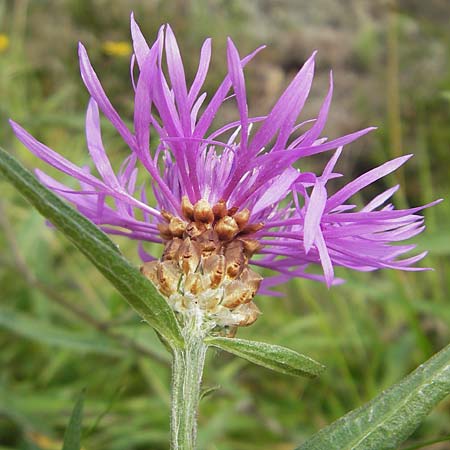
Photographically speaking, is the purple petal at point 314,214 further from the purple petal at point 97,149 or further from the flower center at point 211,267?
the purple petal at point 97,149

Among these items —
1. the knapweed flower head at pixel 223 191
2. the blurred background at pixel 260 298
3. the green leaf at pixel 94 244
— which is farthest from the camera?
the blurred background at pixel 260 298

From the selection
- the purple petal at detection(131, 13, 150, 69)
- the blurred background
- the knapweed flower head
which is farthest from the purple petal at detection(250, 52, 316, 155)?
the blurred background

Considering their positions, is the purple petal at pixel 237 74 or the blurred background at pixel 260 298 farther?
the blurred background at pixel 260 298

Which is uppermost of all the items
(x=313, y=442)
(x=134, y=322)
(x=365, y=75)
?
(x=365, y=75)

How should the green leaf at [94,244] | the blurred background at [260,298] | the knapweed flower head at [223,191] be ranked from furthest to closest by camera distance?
the blurred background at [260,298] → the knapweed flower head at [223,191] → the green leaf at [94,244]

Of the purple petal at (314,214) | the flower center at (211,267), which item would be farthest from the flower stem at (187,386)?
the purple petal at (314,214)

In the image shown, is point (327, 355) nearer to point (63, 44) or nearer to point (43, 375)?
point (43, 375)

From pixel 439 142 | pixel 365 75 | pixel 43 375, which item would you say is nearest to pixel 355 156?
pixel 439 142
